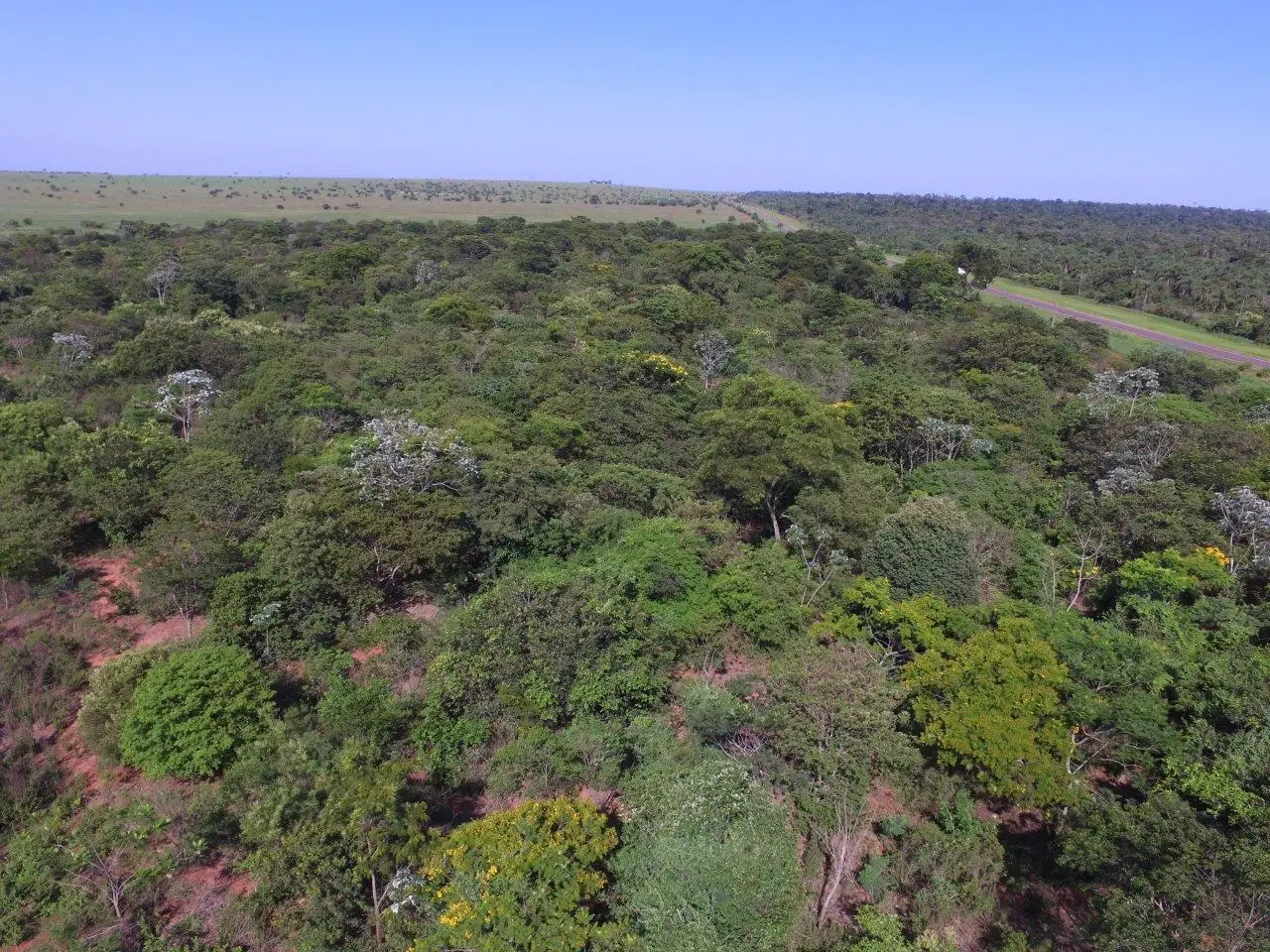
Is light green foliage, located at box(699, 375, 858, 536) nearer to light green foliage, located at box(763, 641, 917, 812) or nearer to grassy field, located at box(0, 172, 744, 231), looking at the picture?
light green foliage, located at box(763, 641, 917, 812)

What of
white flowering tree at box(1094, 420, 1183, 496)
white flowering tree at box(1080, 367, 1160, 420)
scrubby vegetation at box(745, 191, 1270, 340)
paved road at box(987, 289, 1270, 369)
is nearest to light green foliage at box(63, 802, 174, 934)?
white flowering tree at box(1094, 420, 1183, 496)

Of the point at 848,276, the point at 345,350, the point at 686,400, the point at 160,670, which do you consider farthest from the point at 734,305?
the point at 160,670

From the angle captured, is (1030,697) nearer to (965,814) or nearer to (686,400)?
(965,814)

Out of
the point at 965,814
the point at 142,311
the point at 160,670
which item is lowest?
the point at 965,814

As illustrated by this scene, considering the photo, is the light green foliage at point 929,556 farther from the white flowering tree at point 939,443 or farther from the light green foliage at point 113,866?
the light green foliage at point 113,866

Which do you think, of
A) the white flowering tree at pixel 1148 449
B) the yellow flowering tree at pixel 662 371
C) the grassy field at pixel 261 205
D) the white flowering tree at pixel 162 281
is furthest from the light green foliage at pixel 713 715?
the grassy field at pixel 261 205
